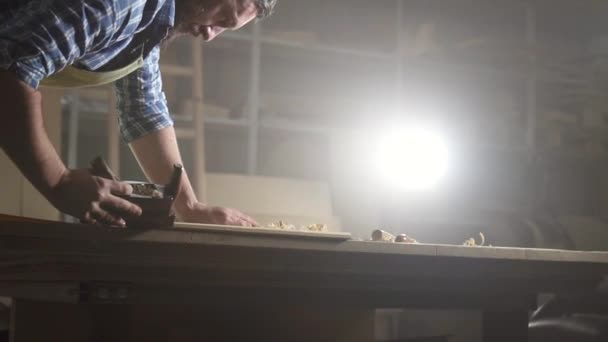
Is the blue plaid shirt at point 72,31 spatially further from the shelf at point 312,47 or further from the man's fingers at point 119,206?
Answer: the shelf at point 312,47

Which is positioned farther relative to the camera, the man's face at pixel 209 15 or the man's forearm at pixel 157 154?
the man's forearm at pixel 157 154

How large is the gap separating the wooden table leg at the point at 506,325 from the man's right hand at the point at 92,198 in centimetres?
82

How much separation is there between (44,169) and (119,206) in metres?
0.12

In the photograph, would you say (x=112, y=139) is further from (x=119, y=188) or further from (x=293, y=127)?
(x=119, y=188)

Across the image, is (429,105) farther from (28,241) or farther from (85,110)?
(28,241)

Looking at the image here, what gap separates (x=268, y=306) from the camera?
3.76 ft

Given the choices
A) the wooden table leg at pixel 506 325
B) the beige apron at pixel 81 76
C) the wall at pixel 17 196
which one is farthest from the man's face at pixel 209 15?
the wall at pixel 17 196

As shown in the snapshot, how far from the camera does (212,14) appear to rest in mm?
1338

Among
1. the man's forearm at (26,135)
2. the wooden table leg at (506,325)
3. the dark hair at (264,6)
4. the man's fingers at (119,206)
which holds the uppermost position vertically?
the dark hair at (264,6)

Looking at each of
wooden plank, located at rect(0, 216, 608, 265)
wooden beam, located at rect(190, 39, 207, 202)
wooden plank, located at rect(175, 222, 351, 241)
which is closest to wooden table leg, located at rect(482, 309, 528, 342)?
wooden plank, located at rect(0, 216, 608, 265)

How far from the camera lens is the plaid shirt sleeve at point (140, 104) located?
5.28 feet

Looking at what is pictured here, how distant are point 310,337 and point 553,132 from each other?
322 centimetres

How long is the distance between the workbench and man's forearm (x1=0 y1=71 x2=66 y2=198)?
0.09 m

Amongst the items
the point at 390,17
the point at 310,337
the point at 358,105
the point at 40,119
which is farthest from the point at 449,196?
the point at 40,119
